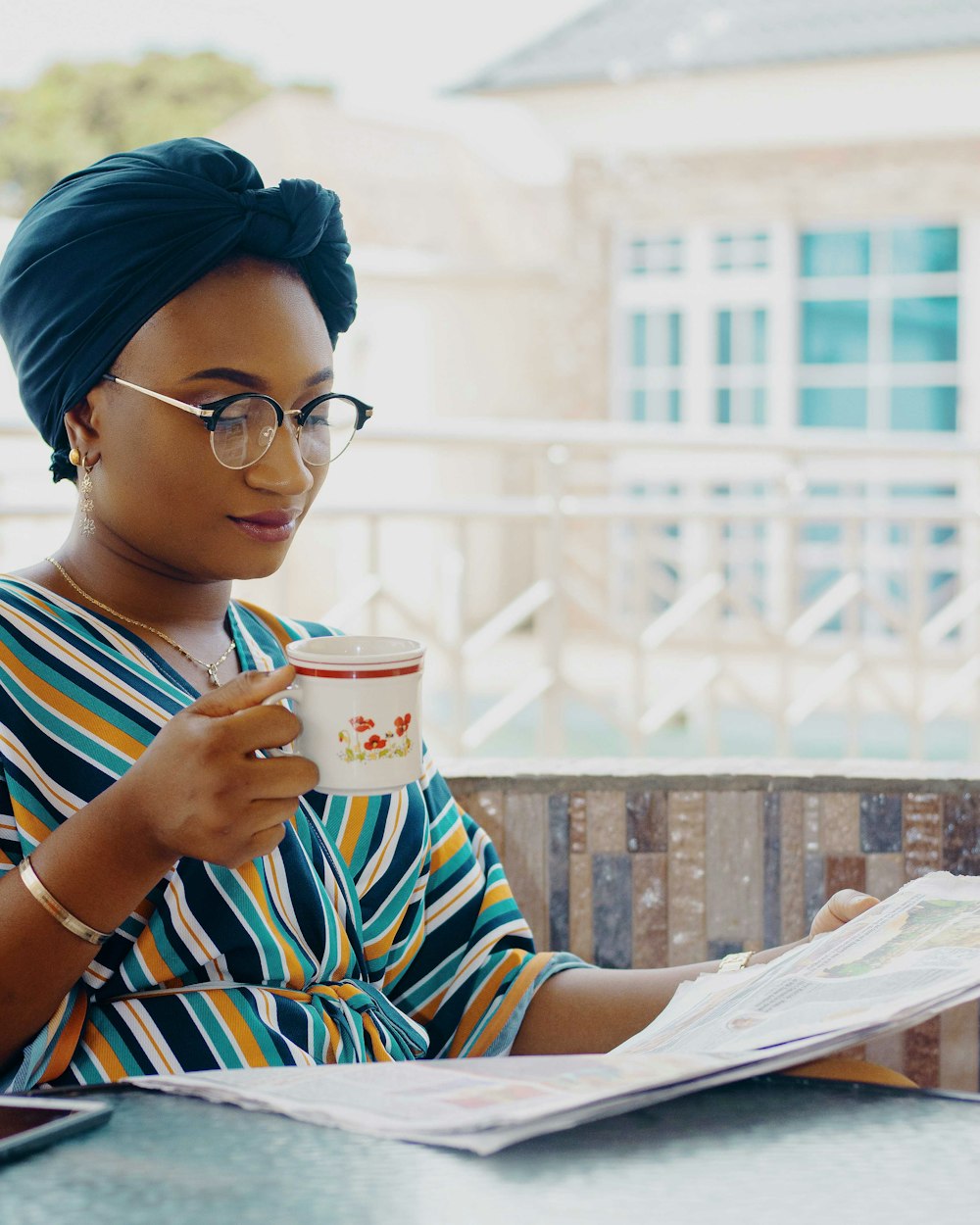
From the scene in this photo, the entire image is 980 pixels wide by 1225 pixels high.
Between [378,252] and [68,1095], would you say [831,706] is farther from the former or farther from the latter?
[68,1095]

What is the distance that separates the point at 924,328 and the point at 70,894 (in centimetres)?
778

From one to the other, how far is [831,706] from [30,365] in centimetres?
567

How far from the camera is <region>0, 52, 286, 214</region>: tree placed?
1733cm

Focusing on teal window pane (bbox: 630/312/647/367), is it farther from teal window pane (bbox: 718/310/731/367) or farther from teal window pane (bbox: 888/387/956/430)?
teal window pane (bbox: 888/387/956/430)

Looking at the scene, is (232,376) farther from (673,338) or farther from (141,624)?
(673,338)

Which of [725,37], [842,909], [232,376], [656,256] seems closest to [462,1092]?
[842,909]

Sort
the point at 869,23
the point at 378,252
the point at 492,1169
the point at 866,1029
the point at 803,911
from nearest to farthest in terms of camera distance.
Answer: the point at 492,1169, the point at 866,1029, the point at 803,911, the point at 869,23, the point at 378,252

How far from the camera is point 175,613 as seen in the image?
1192 millimetres

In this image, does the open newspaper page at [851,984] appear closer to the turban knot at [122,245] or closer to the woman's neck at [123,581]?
the woman's neck at [123,581]

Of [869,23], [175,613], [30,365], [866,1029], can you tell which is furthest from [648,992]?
[869,23]

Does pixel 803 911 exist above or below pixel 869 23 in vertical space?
below

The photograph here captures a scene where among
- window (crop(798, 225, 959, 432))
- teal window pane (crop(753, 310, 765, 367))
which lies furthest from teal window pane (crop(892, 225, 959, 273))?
teal window pane (crop(753, 310, 765, 367))

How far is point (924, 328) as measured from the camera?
7965 mm

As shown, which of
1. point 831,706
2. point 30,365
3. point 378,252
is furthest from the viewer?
point 378,252
